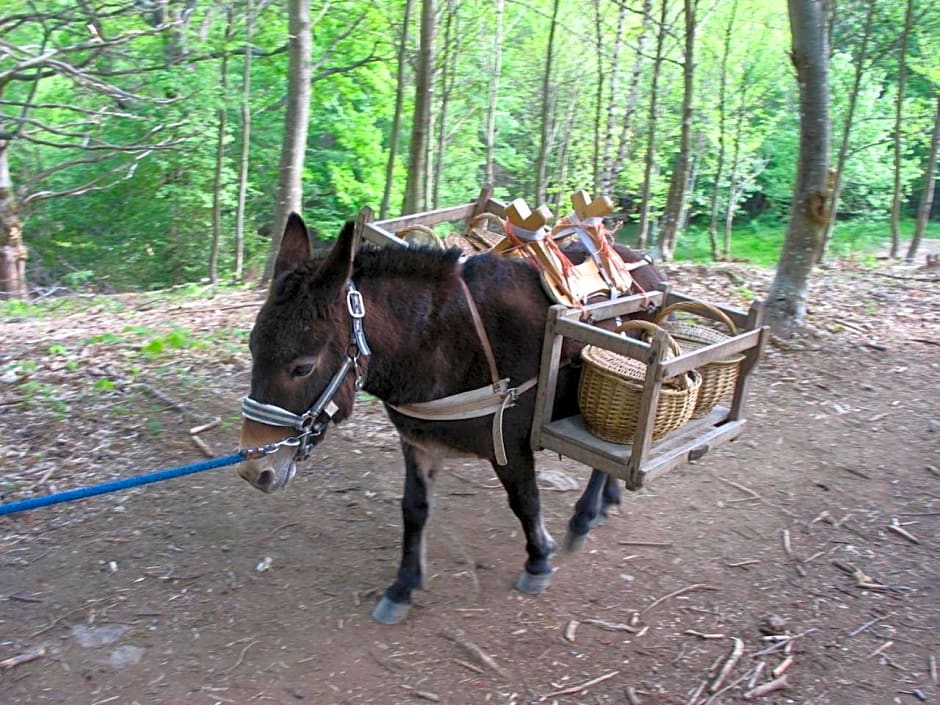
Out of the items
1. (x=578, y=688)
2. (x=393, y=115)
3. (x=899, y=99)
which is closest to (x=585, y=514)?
(x=578, y=688)

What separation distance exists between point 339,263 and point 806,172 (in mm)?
5688

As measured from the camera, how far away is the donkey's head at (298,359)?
2768 mm

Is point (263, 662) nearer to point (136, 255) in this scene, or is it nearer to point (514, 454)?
point (514, 454)

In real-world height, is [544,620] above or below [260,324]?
below

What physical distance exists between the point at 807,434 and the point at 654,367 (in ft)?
10.6

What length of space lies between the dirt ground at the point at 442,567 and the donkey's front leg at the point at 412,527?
4.0 inches

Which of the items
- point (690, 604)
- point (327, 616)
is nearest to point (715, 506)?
point (690, 604)

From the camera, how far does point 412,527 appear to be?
12.2ft

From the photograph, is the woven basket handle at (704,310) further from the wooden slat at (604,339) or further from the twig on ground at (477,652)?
the twig on ground at (477,652)

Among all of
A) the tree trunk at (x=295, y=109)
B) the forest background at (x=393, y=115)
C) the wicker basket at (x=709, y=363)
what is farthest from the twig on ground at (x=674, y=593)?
the tree trunk at (x=295, y=109)

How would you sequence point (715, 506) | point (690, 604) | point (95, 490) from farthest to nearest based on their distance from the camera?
point (715, 506) → point (690, 604) → point (95, 490)

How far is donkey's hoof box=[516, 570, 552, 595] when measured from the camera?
381 cm

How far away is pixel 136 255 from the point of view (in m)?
16.4

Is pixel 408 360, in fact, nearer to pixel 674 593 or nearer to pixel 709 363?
pixel 709 363
